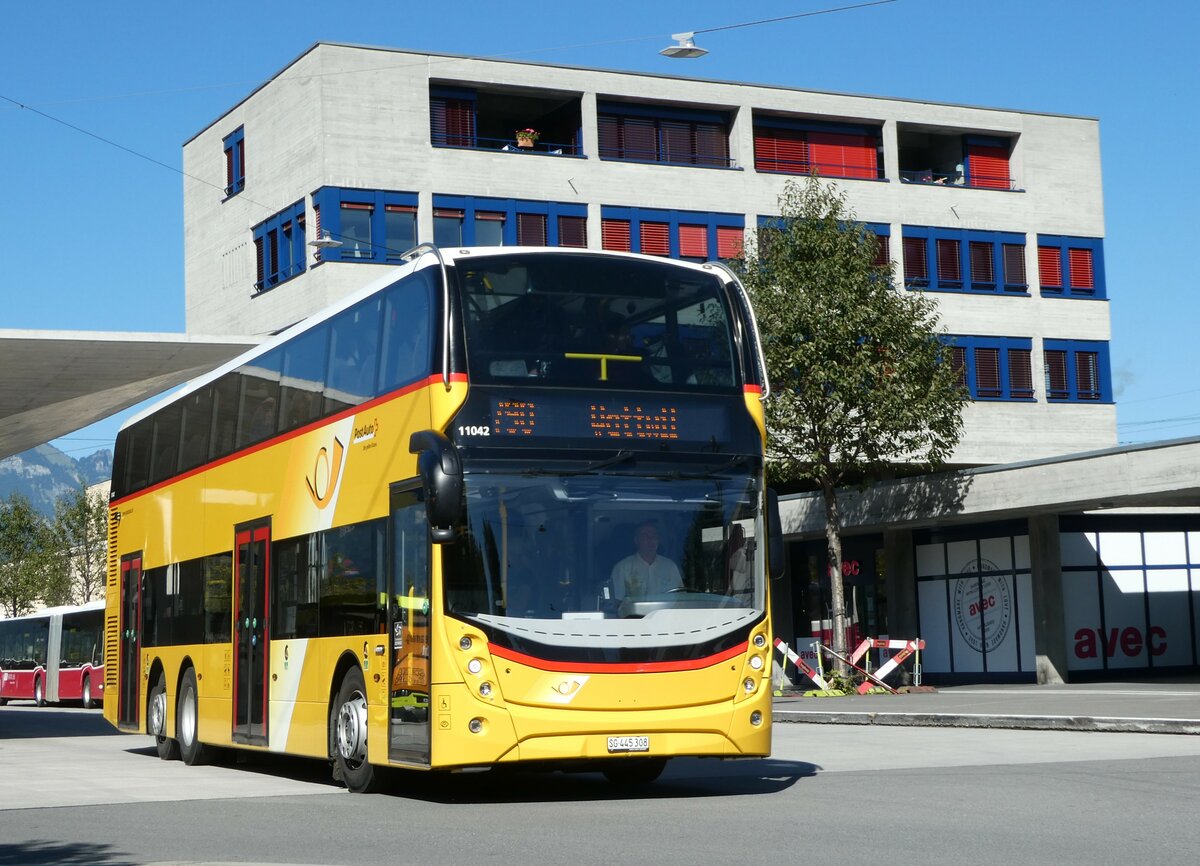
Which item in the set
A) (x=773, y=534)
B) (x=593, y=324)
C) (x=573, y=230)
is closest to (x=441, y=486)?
(x=593, y=324)

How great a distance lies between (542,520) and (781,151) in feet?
129

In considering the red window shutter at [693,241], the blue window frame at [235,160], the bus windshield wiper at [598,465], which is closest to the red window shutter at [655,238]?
the red window shutter at [693,241]

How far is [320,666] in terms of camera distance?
51.4 ft

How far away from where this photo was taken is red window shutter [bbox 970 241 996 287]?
52250 mm

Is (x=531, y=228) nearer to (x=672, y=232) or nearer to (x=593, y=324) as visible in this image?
(x=672, y=232)

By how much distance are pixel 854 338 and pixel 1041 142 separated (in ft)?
69.5

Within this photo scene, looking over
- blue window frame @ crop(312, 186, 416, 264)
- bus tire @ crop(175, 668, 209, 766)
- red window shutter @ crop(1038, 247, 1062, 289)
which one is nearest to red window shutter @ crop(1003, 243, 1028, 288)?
red window shutter @ crop(1038, 247, 1062, 289)

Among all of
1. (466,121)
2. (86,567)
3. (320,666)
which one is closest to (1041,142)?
(466,121)

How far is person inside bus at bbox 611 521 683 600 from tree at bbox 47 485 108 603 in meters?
70.7

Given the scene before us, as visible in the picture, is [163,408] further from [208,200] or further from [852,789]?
[208,200]

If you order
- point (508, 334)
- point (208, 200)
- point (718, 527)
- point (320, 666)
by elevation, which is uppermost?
point (208, 200)

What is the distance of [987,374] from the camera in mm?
51875

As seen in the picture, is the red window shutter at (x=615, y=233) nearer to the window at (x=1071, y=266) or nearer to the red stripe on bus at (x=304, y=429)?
the window at (x=1071, y=266)

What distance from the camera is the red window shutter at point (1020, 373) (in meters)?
52.2
